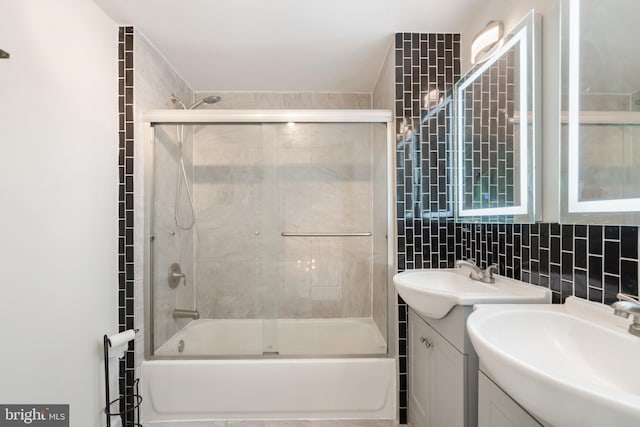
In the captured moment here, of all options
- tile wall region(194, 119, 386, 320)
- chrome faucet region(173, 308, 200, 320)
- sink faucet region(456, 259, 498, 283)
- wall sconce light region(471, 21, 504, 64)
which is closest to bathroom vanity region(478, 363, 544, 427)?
sink faucet region(456, 259, 498, 283)

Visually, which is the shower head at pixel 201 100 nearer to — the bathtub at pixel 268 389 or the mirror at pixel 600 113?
the bathtub at pixel 268 389

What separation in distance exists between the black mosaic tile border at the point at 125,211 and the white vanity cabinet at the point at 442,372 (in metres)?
1.70

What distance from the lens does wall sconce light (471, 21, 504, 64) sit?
56.9 inches

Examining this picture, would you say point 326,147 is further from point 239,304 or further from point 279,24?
point 239,304

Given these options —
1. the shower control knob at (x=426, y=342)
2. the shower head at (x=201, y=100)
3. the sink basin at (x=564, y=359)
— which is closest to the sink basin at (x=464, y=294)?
the sink basin at (x=564, y=359)

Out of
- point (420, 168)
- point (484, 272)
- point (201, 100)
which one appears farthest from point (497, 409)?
point (201, 100)

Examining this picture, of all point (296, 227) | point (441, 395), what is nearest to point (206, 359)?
point (296, 227)

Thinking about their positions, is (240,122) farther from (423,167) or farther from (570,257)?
(570,257)

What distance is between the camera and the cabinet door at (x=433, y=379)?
1195 mm

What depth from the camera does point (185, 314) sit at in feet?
7.19

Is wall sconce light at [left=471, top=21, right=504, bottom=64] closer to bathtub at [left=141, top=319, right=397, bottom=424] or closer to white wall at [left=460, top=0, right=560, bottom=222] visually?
white wall at [left=460, top=0, right=560, bottom=222]

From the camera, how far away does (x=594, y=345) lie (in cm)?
87

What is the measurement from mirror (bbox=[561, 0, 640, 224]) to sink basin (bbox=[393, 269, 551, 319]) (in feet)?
1.17

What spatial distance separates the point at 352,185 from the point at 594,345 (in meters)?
1.65
